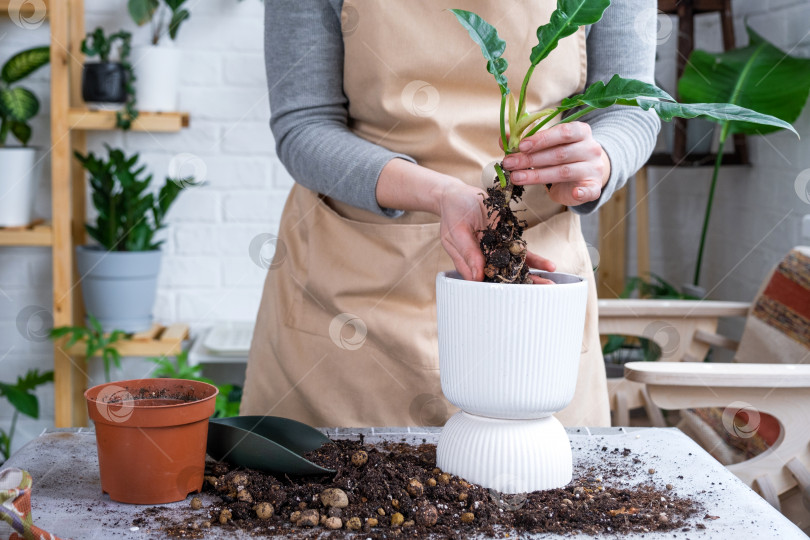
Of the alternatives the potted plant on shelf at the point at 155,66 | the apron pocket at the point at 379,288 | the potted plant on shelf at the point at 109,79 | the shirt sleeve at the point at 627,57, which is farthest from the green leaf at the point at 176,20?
the shirt sleeve at the point at 627,57

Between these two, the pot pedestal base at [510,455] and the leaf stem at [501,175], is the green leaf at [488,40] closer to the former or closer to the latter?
the leaf stem at [501,175]

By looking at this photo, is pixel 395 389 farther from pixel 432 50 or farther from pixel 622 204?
pixel 622 204

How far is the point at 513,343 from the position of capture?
2.48 ft

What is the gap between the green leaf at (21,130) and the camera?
7.07 ft

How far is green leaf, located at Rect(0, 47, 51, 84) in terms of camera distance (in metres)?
2.10

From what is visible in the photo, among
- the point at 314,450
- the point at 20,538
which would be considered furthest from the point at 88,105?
the point at 20,538

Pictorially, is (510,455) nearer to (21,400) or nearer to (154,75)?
(154,75)

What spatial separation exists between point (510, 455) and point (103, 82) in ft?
5.61

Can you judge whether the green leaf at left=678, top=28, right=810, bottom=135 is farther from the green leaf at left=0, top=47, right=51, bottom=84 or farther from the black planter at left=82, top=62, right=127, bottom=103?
the green leaf at left=0, top=47, right=51, bottom=84

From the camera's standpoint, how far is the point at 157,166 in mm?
2348

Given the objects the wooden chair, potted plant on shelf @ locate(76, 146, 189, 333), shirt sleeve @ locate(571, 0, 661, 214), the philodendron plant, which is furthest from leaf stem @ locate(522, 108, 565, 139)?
potted plant on shelf @ locate(76, 146, 189, 333)

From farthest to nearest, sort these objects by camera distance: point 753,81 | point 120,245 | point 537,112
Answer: point 120,245
point 753,81
point 537,112

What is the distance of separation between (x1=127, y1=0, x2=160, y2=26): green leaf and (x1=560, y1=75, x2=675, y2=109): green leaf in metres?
1.73

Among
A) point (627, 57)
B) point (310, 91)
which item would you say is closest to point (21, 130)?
point (310, 91)
